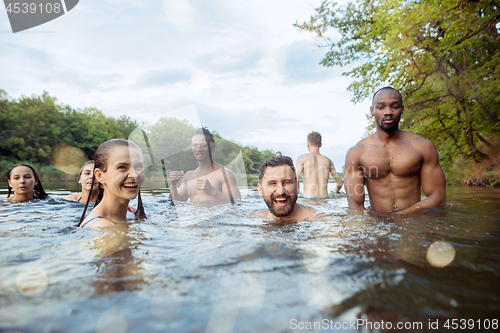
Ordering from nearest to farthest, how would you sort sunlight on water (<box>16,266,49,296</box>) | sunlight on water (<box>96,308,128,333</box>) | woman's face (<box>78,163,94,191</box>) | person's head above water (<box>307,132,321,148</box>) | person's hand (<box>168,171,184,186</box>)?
sunlight on water (<box>96,308,128,333</box>)
sunlight on water (<box>16,266,49,296</box>)
person's hand (<box>168,171,184,186</box>)
woman's face (<box>78,163,94,191</box>)
person's head above water (<box>307,132,321,148</box>)

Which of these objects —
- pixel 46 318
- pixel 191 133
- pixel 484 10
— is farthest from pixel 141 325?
pixel 484 10

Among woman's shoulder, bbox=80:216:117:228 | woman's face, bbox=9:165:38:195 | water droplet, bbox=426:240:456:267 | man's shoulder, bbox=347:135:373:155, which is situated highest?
man's shoulder, bbox=347:135:373:155

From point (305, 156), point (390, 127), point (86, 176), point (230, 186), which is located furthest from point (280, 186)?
point (305, 156)

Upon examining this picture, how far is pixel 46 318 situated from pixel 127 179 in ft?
6.13

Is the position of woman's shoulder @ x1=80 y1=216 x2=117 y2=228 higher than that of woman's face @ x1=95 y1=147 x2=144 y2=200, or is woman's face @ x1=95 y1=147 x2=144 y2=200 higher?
woman's face @ x1=95 y1=147 x2=144 y2=200

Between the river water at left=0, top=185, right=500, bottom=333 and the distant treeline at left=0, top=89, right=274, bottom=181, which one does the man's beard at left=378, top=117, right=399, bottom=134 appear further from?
the distant treeline at left=0, top=89, right=274, bottom=181

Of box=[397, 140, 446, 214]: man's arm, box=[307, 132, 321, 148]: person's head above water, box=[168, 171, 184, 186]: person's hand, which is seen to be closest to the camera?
box=[397, 140, 446, 214]: man's arm

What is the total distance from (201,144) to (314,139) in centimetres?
348

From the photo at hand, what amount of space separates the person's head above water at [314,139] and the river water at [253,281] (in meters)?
5.34

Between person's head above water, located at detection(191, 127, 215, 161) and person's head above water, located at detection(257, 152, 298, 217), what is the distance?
8.68ft

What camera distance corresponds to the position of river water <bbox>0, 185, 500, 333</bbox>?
4.03ft

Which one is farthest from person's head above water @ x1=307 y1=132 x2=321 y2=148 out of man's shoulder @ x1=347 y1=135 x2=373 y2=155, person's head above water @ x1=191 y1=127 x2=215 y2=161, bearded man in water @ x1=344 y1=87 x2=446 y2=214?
bearded man in water @ x1=344 y1=87 x2=446 y2=214

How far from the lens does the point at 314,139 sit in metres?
8.05

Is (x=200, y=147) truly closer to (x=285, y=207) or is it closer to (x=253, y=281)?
(x=285, y=207)
